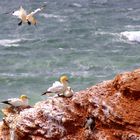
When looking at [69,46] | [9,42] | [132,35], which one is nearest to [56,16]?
[132,35]

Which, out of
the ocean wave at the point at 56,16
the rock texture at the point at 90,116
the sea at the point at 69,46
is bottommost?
the sea at the point at 69,46

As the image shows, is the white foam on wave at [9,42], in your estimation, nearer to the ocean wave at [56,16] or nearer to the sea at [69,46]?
the sea at [69,46]

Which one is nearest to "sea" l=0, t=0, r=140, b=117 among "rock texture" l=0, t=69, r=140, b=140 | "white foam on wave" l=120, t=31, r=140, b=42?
"white foam on wave" l=120, t=31, r=140, b=42

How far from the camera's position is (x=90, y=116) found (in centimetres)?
1168

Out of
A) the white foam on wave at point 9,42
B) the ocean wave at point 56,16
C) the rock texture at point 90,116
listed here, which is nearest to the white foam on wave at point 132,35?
the ocean wave at point 56,16

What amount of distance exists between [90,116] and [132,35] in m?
35.7

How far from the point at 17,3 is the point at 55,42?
1942cm

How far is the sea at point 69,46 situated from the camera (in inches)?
1332

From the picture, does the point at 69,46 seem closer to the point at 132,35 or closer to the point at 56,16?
the point at 132,35

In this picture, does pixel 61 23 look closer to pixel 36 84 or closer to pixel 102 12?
pixel 102 12

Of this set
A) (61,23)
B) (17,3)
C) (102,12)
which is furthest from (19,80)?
(17,3)

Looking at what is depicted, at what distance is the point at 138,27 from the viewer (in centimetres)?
5094

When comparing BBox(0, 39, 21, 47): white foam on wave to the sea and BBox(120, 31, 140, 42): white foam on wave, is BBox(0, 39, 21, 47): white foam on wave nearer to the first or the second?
the sea

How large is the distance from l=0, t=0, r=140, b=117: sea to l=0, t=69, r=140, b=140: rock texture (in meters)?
16.5
